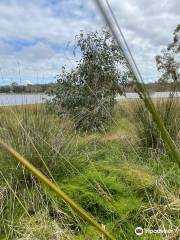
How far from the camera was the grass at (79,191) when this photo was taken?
2680mm

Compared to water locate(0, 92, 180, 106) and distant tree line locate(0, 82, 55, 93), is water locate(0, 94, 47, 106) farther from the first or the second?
distant tree line locate(0, 82, 55, 93)

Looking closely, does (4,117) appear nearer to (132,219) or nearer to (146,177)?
(146,177)

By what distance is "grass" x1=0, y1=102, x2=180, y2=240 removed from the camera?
268 centimetres

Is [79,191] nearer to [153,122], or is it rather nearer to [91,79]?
[153,122]

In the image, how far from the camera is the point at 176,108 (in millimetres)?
4812

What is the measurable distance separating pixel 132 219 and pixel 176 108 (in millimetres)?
2292

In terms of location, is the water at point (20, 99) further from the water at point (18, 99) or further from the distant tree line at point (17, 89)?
the distant tree line at point (17, 89)

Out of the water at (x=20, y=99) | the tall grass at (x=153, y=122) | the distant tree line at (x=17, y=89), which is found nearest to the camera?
the tall grass at (x=153, y=122)

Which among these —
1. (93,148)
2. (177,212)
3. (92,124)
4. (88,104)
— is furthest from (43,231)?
(88,104)

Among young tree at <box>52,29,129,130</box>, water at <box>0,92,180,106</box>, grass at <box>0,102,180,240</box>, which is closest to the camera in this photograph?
grass at <box>0,102,180,240</box>

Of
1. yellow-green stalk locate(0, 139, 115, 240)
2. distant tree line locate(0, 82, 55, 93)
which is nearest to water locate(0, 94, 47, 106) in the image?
distant tree line locate(0, 82, 55, 93)

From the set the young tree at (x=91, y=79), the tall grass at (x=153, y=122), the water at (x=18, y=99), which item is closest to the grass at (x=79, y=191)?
the tall grass at (x=153, y=122)

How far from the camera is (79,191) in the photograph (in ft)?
10.2

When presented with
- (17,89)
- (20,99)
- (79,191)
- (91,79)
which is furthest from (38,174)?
(91,79)
